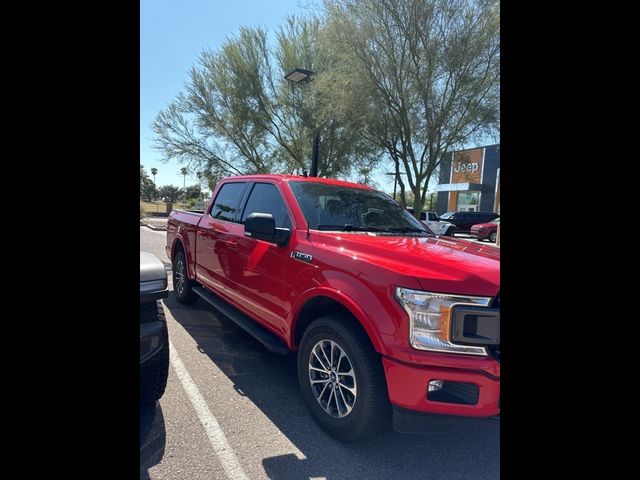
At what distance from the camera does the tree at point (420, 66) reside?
33.5ft

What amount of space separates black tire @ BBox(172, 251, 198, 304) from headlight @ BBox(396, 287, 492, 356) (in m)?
3.93

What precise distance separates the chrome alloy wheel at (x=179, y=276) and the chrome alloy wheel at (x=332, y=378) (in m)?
3.33

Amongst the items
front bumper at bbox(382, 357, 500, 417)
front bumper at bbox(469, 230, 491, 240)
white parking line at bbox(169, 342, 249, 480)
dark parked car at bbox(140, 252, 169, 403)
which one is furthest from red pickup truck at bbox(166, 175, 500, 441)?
front bumper at bbox(469, 230, 491, 240)

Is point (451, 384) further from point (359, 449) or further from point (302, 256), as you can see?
point (302, 256)

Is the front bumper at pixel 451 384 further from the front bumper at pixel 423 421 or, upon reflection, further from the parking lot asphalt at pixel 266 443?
the parking lot asphalt at pixel 266 443

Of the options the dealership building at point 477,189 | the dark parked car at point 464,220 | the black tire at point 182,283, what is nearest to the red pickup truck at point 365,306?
the black tire at point 182,283

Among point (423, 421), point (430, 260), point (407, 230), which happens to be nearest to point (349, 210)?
point (407, 230)

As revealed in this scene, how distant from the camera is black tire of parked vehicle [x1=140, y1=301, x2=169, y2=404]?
2396mm

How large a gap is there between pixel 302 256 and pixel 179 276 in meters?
3.49

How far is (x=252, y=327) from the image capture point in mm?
3455

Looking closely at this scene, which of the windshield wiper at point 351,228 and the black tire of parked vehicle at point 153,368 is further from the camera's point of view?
the windshield wiper at point 351,228

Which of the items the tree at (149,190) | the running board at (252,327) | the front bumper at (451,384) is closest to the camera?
the front bumper at (451,384)

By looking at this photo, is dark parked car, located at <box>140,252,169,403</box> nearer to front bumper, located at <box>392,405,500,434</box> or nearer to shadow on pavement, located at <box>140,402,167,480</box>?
shadow on pavement, located at <box>140,402,167,480</box>
